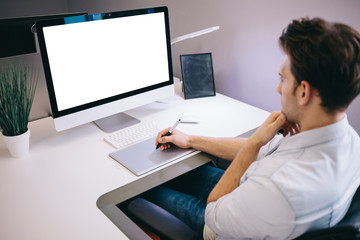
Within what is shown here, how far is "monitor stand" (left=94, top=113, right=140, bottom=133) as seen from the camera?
1488 millimetres

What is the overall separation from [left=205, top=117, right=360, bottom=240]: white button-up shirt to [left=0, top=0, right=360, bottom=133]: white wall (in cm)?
66

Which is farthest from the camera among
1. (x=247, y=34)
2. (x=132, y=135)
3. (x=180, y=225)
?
(x=247, y=34)

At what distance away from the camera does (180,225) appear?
953 mm

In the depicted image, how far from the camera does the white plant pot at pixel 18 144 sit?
1.25 metres

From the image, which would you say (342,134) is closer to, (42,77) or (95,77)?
(95,77)

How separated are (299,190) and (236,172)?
307 mm

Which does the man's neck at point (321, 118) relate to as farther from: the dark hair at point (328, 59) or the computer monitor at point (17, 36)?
the computer monitor at point (17, 36)

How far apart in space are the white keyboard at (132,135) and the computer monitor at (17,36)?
0.61 metres

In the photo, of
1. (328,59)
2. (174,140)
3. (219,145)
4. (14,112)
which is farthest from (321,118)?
(14,112)

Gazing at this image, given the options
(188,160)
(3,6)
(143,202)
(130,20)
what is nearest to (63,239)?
(143,202)

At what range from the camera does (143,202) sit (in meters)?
1.06

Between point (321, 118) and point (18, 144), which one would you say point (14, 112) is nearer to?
point (18, 144)

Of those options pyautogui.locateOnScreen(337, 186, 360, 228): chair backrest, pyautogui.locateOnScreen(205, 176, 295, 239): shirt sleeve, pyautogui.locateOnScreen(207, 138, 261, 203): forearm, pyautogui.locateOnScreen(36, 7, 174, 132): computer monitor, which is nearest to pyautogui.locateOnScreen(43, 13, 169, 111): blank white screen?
pyautogui.locateOnScreen(36, 7, 174, 132): computer monitor

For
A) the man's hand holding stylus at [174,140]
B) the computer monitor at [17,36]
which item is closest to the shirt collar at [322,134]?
the man's hand holding stylus at [174,140]
